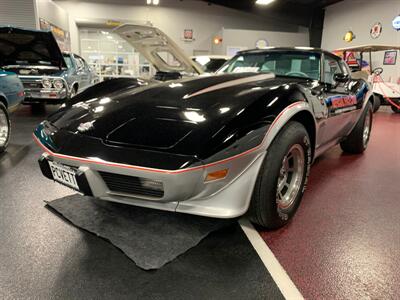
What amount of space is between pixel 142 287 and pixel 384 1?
12.9 meters

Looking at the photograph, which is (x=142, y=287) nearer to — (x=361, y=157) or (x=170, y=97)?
(x=170, y=97)

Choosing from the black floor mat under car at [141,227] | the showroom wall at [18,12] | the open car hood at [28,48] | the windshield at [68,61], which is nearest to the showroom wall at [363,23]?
the windshield at [68,61]

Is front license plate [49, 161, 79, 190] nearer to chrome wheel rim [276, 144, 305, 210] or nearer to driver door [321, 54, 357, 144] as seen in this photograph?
chrome wheel rim [276, 144, 305, 210]

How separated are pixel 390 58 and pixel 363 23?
227 cm

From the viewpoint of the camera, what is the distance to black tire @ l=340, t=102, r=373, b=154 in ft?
11.9

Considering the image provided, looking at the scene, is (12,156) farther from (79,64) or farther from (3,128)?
(79,64)

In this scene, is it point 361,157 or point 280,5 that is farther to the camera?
point 280,5

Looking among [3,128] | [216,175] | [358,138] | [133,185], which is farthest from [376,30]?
[133,185]

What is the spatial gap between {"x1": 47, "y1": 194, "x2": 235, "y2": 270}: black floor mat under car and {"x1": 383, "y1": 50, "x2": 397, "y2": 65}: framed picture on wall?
35.8ft

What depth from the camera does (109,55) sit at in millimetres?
15180

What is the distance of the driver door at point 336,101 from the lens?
257 centimetres

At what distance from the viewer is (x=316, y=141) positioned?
2.38m

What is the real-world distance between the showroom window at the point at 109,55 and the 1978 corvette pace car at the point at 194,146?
44.9 feet

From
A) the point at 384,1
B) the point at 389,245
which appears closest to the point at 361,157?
the point at 389,245
